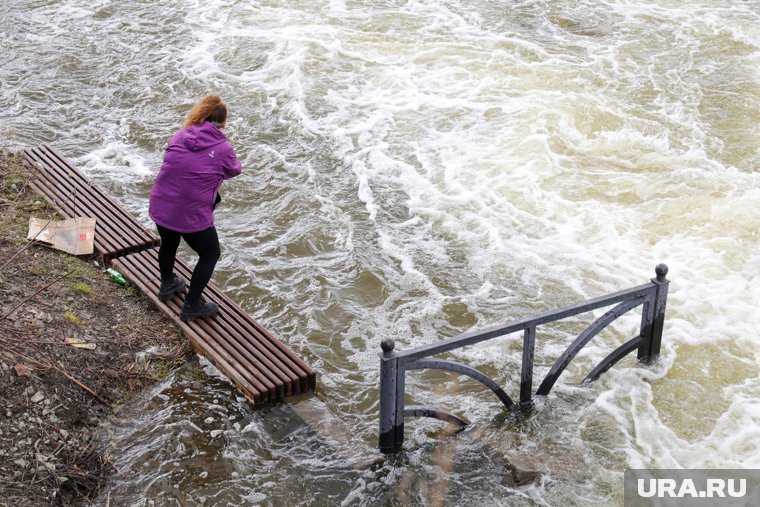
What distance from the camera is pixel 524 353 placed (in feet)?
19.3

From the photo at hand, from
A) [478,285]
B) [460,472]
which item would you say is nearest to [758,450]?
[460,472]

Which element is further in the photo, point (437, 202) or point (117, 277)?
point (437, 202)

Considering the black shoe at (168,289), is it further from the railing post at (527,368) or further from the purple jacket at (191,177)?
the railing post at (527,368)

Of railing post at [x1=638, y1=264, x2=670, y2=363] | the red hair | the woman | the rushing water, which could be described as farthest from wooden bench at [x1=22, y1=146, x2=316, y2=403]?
railing post at [x1=638, y1=264, x2=670, y2=363]

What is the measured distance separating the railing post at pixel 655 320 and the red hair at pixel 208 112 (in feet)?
11.9

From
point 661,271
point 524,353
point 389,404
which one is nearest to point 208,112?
point 389,404

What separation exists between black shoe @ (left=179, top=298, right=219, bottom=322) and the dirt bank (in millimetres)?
156

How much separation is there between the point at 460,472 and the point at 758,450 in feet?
7.57

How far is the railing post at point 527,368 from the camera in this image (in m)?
5.79

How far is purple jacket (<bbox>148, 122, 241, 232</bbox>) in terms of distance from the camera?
6.08 m

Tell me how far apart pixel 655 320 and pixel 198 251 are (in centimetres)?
382

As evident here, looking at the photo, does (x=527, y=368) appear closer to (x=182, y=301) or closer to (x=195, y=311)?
(x=195, y=311)

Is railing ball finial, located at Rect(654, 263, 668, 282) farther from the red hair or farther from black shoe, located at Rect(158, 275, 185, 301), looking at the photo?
black shoe, located at Rect(158, 275, 185, 301)

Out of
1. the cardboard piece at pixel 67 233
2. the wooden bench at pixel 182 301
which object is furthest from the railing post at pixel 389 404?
the cardboard piece at pixel 67 233
